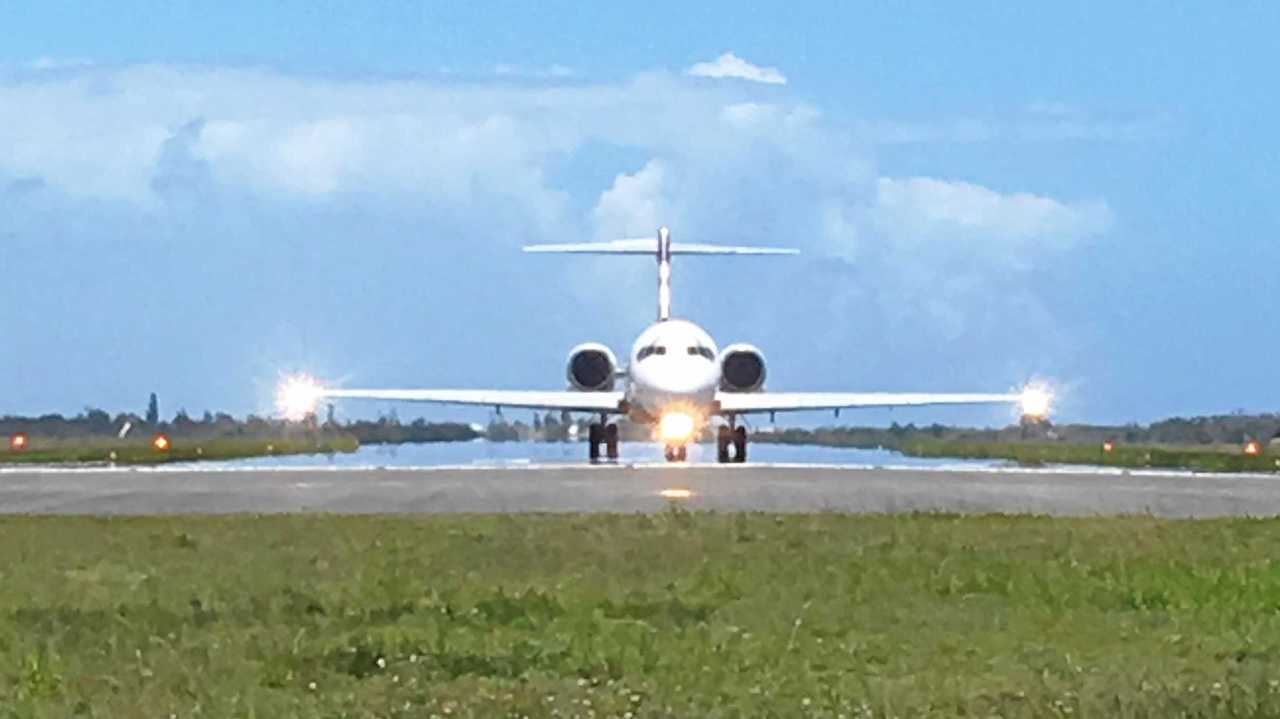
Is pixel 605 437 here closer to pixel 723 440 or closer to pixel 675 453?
pixel 723 440

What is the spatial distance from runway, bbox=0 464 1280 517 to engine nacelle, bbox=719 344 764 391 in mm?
18181

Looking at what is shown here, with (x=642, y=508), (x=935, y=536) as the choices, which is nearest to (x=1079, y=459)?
(x=642, y=508)

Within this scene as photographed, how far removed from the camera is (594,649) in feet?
42.5

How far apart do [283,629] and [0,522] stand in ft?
44.2

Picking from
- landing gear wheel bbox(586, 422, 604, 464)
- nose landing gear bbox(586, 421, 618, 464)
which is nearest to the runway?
nose landing gear bbox(586, 421, 618, 464)

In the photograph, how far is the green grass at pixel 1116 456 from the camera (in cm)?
6438

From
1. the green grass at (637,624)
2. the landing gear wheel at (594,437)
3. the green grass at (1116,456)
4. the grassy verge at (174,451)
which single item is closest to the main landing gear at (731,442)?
the landing gear wheel at (594,437)

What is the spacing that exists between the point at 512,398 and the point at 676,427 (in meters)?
7.77

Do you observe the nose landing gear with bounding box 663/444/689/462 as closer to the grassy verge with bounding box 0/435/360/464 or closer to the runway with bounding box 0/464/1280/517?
the runway with bounding box 0/464/1280/517

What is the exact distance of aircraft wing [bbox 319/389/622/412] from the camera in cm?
6744

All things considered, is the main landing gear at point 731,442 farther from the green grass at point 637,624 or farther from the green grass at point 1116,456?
the green grass at point 637,624

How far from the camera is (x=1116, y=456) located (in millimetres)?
83312

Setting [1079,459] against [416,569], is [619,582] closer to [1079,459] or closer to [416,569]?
[416,569]

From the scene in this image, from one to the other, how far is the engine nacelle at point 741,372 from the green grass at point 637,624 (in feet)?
146
